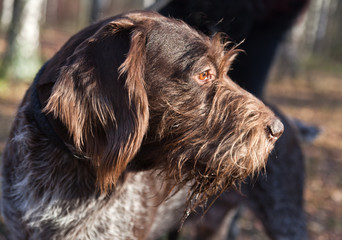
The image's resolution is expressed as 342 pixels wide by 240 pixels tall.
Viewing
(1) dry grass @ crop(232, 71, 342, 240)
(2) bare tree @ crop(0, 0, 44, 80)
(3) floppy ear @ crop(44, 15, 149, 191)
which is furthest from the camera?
(2) bare tree @ crop(0, 0, 44, 80)

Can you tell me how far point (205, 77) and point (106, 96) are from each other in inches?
24.5

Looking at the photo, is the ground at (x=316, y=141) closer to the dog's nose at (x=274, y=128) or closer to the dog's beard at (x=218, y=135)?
the dog's beard at (x=218, y=135)

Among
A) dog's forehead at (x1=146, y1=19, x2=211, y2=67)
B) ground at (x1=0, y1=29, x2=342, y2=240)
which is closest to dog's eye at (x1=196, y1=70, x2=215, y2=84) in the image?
dog's forehead at (x1=146, y1=19, x2=211, y2=67)

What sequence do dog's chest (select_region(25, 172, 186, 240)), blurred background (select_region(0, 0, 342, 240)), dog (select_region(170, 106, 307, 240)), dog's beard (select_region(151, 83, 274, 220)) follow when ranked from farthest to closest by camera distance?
blurred background (select_region(0, 0, 342, 240))
dog (select_region(170, 106, 307, 240))
dog's chest (select_region(25, 172, 186, 240))
dog's beard (select_region(151, 83, 274, 220))

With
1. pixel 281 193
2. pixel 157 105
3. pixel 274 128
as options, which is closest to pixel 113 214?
pixel 157 105

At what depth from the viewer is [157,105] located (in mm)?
2410

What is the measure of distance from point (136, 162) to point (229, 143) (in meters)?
0.62

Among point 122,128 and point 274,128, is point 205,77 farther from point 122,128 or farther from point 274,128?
point 122,128

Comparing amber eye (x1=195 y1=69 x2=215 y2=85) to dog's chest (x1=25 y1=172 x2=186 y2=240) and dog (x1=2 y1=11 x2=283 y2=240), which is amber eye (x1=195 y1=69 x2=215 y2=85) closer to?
dog (x1=2 y1=11 x2=283 y2=240)

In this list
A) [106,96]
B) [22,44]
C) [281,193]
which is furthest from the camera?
[22,44]

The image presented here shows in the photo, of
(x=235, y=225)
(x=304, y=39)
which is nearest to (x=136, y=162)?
(x=235, y=225)

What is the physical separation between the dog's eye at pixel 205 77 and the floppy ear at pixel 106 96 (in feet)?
1.18

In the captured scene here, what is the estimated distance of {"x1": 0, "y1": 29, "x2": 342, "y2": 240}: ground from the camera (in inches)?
226

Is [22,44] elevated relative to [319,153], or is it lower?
elevated
